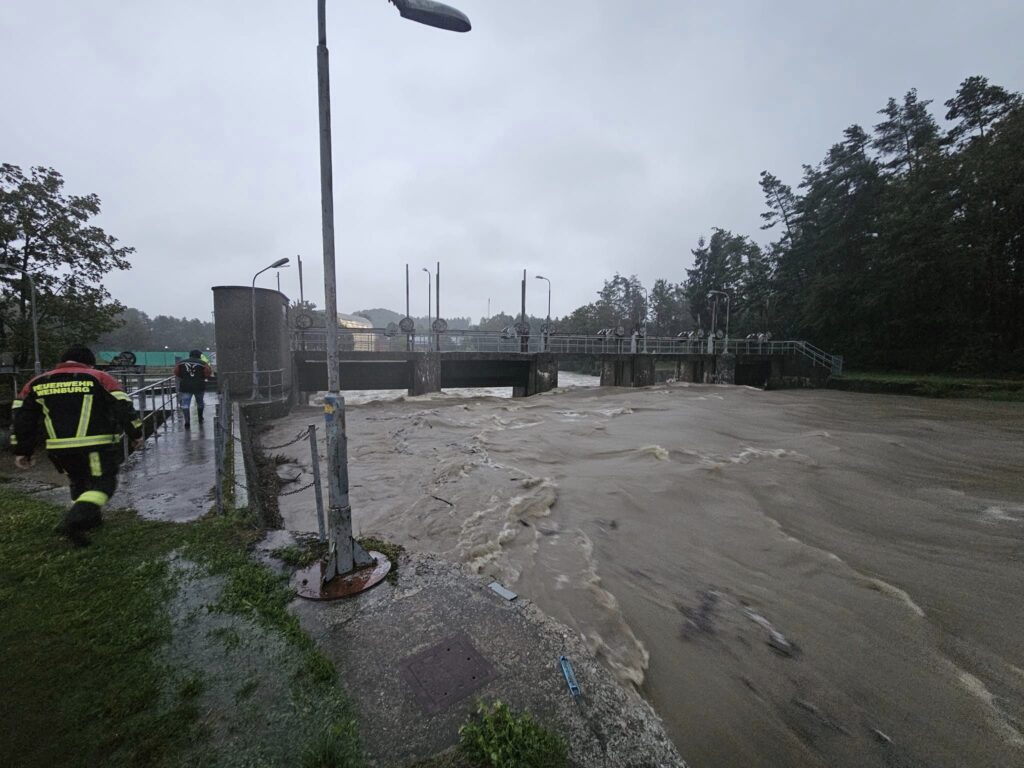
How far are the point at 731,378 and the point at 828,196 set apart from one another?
2330cm

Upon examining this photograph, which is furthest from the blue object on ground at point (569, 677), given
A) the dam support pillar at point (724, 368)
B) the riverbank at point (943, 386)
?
the dam support pillar at point (724, 368)

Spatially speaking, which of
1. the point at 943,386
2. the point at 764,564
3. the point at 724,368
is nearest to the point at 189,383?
the point at 764,564

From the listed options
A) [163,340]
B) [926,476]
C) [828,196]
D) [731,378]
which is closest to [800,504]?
[926,476]

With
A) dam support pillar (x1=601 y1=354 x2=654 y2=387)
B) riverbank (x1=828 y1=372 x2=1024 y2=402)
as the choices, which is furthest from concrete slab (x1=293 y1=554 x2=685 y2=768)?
riverbank (x1=828 y1=372 x2=1024 y2=402)

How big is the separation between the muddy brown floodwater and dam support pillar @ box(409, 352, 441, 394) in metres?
9.73

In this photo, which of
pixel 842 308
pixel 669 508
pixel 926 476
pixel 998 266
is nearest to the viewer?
pixel 669 508

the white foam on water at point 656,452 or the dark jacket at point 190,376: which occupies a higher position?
the dark jacket at point 190,376

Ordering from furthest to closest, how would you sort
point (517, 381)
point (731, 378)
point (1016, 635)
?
point (731, 378) < point (517, 381) < point (1016, 635)

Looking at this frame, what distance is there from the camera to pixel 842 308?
127 ft

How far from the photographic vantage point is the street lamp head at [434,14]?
146 inches

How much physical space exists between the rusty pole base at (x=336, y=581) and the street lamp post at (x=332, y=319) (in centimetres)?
6

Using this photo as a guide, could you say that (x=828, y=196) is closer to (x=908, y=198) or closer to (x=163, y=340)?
(x=908, y=198)

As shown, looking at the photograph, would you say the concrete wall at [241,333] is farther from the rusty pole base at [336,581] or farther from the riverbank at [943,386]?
the riverbank at [943,386]

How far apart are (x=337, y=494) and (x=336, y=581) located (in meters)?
0.74
